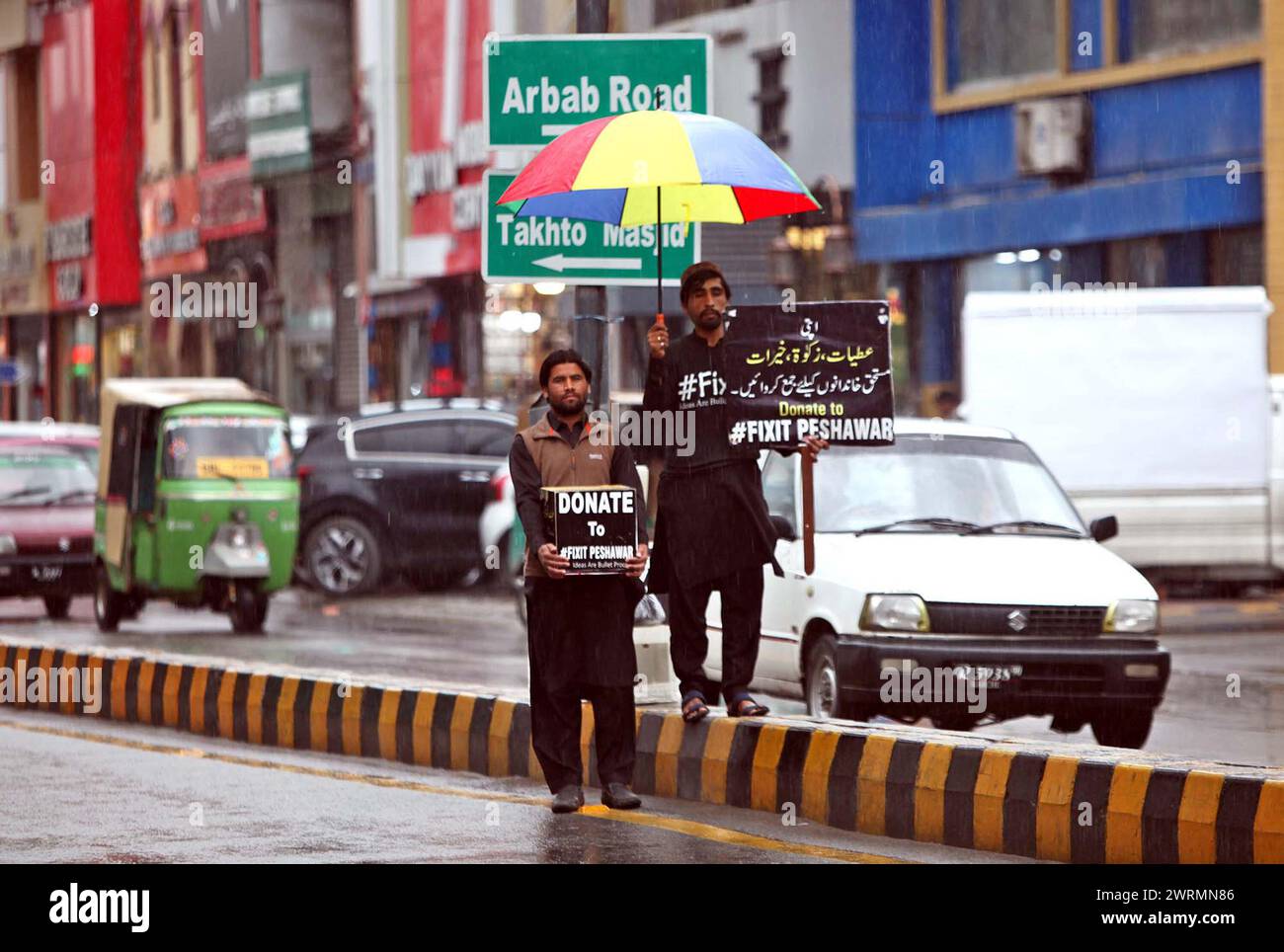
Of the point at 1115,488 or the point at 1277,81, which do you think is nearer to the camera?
the point at 1115,488

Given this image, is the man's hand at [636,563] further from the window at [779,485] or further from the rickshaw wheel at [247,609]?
the rickshaw wheel at [247,609]

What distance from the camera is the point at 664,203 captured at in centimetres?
1231

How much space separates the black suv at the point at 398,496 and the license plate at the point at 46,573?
8.79 feet

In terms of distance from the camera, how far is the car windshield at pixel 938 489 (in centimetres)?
1357

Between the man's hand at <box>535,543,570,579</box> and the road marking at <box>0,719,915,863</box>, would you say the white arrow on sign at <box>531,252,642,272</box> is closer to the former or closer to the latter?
the road marking at <box>0,719,915,863</box>

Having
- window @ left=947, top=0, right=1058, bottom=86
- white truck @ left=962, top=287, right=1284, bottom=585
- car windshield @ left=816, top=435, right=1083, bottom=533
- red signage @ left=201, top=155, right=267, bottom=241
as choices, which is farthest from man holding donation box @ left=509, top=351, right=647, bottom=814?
red signage @ left=201, top=155, right=267, bottom=241

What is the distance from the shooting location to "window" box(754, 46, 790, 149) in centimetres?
3450

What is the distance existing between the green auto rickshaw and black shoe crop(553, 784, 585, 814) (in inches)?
415

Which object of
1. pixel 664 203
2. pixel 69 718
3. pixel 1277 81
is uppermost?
pixel 1277 81

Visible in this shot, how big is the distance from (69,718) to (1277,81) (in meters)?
15.4

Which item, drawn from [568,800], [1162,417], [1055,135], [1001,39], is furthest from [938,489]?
[1001,39]
